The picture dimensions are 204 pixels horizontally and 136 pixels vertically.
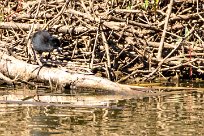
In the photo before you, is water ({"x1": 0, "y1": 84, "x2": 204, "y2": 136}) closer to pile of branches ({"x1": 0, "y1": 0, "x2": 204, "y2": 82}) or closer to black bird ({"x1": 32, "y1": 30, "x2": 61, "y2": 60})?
black bird ({"x1": 32, "y1": 30, "x2": 61, "y2": 60})

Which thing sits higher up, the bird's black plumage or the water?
the bird's black plumage

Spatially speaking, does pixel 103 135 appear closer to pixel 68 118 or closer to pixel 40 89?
pixel 68 118

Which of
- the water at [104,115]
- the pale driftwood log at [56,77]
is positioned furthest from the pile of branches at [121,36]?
the water at [104,115]

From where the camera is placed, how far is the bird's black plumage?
938cm

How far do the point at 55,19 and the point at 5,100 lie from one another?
2862 mm

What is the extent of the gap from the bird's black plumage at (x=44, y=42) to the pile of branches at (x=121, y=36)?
0.13 metres

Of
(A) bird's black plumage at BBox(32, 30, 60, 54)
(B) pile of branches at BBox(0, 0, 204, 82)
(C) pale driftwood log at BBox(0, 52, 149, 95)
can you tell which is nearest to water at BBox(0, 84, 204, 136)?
(C) pale driftwood log at BBox(0, 52, 149, 95)

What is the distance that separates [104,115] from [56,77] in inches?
90.7

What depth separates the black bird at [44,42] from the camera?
9.38 metres

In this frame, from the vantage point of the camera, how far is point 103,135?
5262 millimetres

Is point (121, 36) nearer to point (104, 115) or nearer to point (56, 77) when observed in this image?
point (56, 77)

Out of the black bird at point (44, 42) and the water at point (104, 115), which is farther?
the black bird at point (44, 42)

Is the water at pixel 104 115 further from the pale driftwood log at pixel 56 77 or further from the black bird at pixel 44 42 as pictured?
the black bird at pixel 44 42

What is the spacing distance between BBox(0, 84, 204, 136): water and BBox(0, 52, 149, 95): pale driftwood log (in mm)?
299
